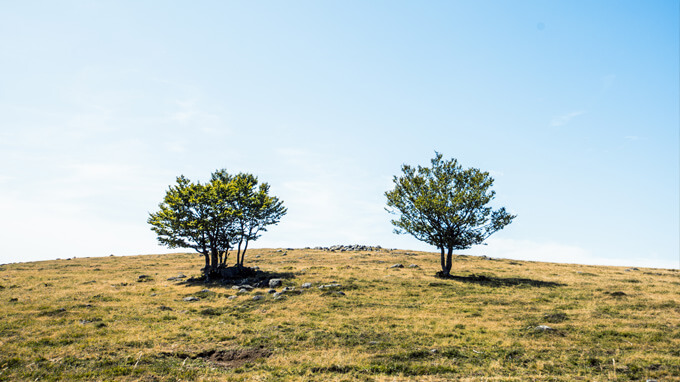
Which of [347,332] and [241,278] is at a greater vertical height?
[347,332]

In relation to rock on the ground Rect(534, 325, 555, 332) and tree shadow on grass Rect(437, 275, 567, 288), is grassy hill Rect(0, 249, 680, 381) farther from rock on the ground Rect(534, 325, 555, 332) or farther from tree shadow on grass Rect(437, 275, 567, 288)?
tree shadow on grass Rect(437, 275, 567, 288)

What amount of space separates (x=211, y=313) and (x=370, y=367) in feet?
54.7

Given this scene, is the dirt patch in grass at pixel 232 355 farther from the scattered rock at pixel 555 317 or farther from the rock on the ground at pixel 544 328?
the scattered rock at pixel 555 317

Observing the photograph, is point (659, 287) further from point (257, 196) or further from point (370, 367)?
point (257, 196)

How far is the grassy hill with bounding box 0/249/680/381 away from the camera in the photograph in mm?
15406

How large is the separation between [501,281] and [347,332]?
2772 cm

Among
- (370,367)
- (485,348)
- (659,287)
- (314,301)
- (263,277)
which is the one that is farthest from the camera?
(263,277)

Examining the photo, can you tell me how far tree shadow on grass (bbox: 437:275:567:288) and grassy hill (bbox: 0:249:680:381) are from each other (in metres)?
0.62

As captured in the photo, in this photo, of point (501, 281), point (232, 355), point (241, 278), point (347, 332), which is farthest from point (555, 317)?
point (241, 278)

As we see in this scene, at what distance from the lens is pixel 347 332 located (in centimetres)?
2166

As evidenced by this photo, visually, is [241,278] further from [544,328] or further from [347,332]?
[544,328]

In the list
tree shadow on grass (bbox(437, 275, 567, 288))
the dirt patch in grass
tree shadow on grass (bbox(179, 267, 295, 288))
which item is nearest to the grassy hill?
the dirt patch in grass

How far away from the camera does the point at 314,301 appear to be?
101ft

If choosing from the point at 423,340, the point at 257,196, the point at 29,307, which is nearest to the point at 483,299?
the point at 423,340
